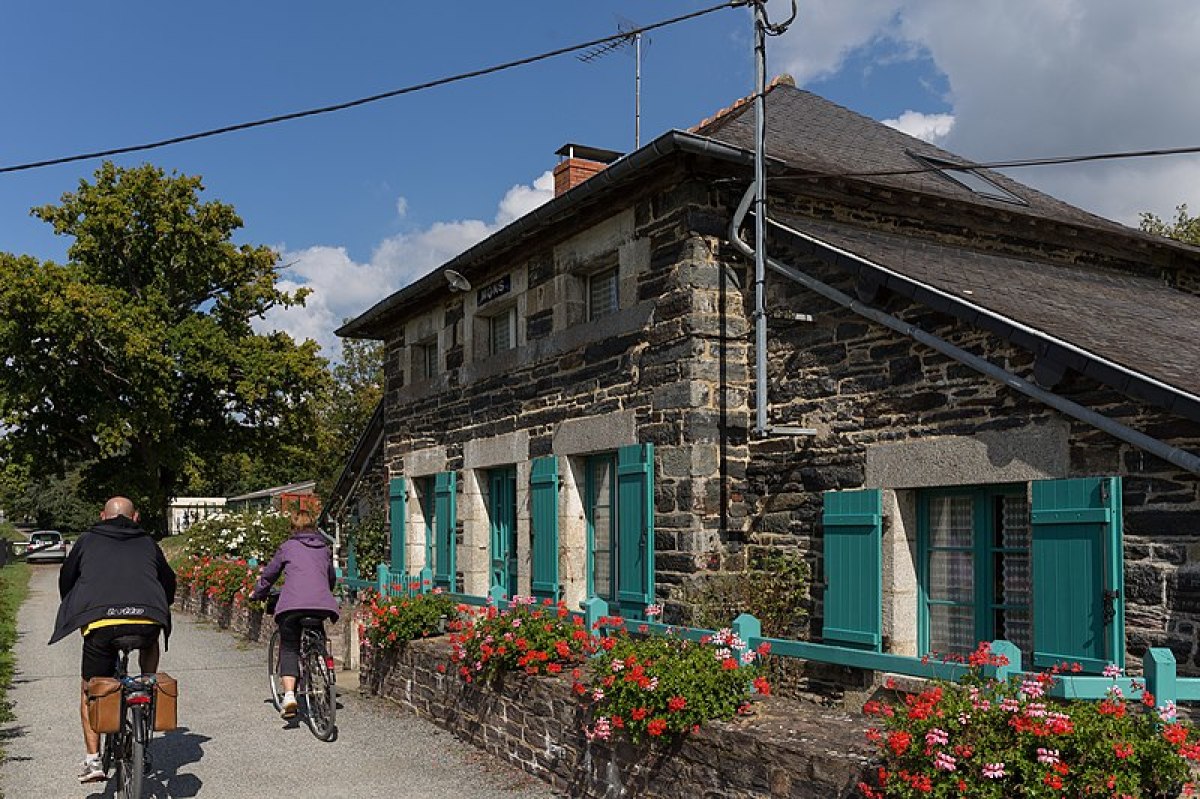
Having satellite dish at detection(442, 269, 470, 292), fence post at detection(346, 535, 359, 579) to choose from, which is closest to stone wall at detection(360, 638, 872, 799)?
satellite dish at detection(442, 269, 470, 292)

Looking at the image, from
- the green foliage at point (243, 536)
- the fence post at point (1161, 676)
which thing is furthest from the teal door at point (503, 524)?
the green foliage at point (243, 536)

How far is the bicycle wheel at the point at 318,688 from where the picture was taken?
7.89 meters

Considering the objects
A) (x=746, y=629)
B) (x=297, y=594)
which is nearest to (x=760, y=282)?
(x=746, y=629)

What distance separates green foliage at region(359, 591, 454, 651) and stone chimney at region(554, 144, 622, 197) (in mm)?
5716

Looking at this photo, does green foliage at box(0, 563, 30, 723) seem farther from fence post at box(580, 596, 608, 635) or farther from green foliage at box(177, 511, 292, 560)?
fence post at box(580, 596, 608, 635)

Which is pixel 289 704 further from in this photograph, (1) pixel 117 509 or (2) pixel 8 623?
(2) pixel 8 623

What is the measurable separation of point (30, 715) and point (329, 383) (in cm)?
2554

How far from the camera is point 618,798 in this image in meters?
5.94

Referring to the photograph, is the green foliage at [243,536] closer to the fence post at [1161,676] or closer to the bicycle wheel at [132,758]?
the bicycle wheel at [132,758]

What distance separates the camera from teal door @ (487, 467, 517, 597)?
1188cm

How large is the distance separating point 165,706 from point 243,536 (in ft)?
50.0

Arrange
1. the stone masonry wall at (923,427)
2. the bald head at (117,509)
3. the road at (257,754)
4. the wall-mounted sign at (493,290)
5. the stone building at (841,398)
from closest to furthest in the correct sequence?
the stone masonry wall at (923,427)
the stone building at (841,398)
the bald head at (117,509)
the road at (257,754)
the wall-mounted sign at (493,290)

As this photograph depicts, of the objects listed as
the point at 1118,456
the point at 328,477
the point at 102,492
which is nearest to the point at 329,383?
the point at 102,492

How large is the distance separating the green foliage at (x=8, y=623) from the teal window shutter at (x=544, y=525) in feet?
14.9
